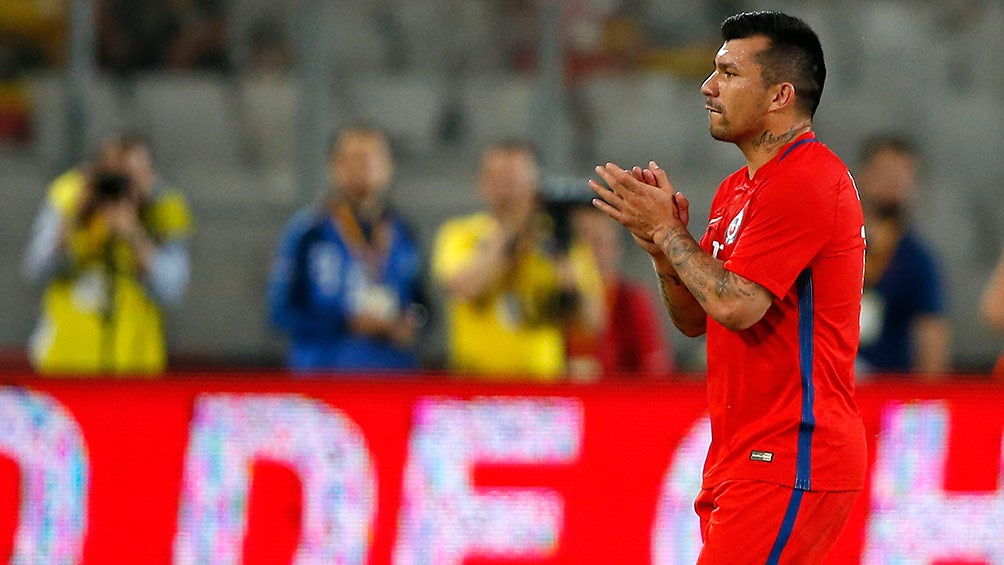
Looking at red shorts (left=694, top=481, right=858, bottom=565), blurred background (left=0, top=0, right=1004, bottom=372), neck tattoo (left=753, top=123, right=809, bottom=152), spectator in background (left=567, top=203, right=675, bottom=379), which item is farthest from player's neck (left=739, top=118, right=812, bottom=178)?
blurred background (left=0, top=0, right=1004, bottom=372)

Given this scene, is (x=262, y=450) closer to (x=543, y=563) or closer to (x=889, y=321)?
(x=543, y=563)

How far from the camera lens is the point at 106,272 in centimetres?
688

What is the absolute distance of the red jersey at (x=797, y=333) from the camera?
10.4 ft

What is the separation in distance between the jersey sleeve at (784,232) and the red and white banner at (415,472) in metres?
2.35

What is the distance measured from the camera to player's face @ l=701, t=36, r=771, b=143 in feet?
10.7

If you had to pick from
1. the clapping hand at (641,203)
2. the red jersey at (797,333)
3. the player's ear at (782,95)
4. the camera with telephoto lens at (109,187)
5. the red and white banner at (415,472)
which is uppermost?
the camera with telephoto lens at (109,187)

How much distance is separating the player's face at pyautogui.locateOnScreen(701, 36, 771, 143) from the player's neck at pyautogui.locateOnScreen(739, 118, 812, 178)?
0.06ft

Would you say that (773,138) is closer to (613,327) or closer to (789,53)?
(789,53)

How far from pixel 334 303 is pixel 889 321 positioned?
2.51 meters

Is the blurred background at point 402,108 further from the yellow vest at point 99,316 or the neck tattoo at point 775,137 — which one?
the neck tattoo at point 775,137

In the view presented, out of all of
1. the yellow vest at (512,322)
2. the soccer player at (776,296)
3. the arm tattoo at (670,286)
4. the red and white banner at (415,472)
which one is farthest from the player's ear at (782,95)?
the yellow vest at (512,322)

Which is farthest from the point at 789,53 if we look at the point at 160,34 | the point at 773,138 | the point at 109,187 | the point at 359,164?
the point at 160,34

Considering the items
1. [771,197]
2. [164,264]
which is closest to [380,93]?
[164,264]

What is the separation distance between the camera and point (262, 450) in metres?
5.52
